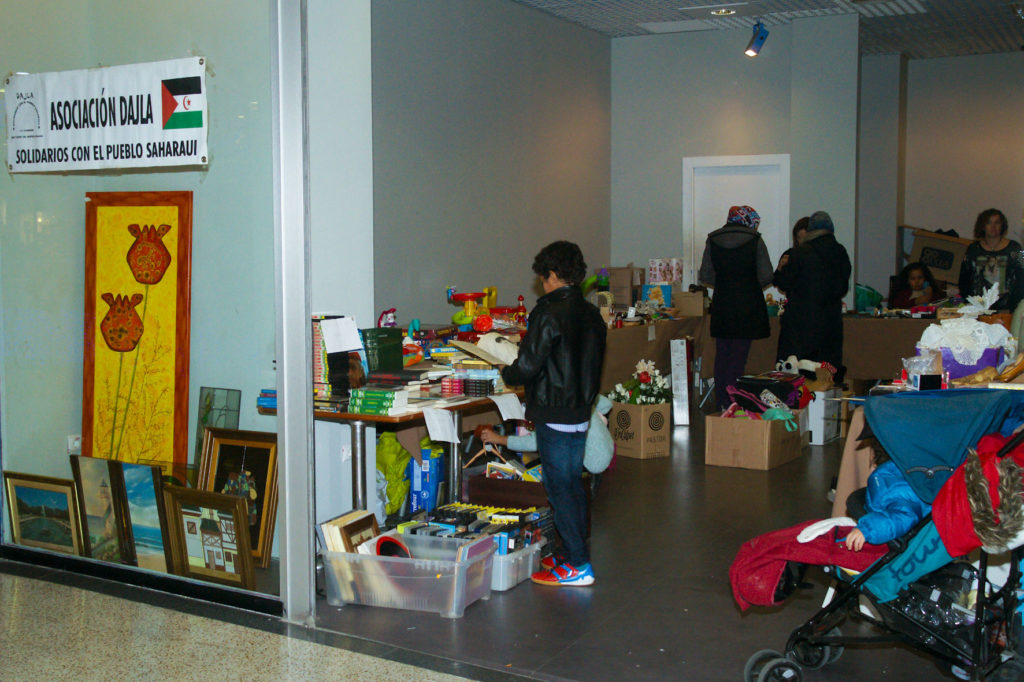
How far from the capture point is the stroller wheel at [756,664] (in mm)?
2945

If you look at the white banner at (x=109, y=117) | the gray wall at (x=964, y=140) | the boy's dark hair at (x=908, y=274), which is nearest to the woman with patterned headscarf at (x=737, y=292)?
the boy's dark hair at (x=908, y=274)

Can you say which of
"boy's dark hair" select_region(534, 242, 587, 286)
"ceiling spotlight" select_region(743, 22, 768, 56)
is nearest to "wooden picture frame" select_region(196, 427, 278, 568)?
"boy's dark hair" select_region(534, 242, 587, 286)

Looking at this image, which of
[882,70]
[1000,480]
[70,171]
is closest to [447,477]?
[70,171]

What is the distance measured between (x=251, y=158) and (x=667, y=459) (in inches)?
148

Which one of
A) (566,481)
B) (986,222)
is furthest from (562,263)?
(986,222)

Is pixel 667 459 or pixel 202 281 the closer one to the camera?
pixel 202 281

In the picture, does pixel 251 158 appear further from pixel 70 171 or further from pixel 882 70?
pixel 882 70

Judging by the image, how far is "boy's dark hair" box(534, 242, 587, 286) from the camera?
398 centimetres

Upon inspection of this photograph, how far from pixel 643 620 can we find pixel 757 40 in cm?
673

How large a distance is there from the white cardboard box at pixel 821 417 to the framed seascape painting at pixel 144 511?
4587 mm

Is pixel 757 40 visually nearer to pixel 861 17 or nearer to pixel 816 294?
pixel 861 17

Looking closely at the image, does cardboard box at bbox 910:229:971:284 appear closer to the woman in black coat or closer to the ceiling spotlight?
the ceiling spotlight

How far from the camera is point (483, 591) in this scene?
386 cm

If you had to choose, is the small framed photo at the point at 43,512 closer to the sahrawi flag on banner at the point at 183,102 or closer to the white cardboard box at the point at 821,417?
the sahrawi flag on banner at the point at 183,102
